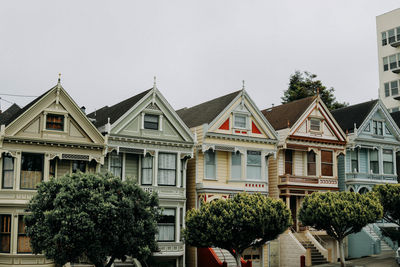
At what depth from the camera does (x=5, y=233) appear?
107 feet

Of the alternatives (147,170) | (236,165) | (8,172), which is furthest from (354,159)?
(8,172)

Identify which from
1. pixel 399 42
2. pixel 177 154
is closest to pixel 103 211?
pixel 177 154

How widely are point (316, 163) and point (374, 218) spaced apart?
8672 millimetres

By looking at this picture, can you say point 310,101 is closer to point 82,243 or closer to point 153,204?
point 153,204

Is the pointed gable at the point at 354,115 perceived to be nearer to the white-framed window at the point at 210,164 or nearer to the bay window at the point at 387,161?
the bay window at the point at 387,161

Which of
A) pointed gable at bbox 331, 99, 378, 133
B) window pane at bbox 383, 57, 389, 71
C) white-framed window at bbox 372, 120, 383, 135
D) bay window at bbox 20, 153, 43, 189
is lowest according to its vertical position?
bay window at bbox 20, 153, 43, 189

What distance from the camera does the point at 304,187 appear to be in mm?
43750

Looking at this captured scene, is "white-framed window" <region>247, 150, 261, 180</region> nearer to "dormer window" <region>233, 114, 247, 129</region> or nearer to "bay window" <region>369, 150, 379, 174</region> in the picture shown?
"dormer window" <region>233, 114, 247, 129</region>

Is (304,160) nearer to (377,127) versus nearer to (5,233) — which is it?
(377,127)

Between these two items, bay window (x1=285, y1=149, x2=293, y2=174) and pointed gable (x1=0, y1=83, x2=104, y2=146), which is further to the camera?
bay window (x1=285, y1=149, x2=293, y2=174)

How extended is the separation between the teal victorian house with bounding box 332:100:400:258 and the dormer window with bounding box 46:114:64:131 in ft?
78.9

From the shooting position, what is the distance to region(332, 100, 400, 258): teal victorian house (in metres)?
45.3

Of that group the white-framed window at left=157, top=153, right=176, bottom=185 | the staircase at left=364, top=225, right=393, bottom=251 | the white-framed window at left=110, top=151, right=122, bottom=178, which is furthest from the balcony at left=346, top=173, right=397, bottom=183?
the white-framed window at left=110, top=151, right=122, bottom=178

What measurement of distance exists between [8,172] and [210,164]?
555 inches
